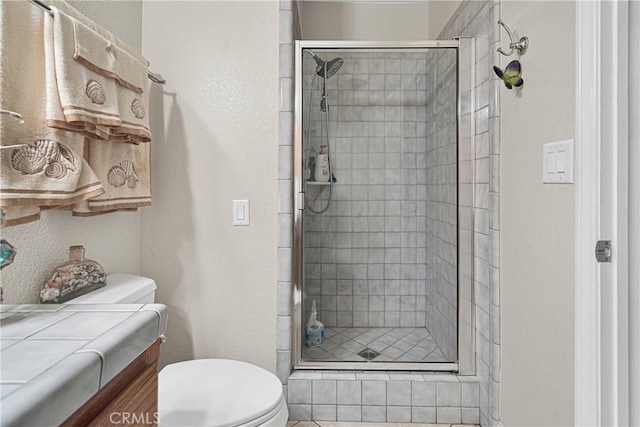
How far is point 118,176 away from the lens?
1.50m

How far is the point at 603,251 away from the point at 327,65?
1.43 m

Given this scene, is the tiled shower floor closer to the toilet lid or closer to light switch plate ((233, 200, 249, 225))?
the toilet lid

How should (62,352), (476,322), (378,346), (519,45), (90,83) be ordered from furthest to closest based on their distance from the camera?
(378,346) → (476,322) → (519,45) → (90,83) → (62,352)

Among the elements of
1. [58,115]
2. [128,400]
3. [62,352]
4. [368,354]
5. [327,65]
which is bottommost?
[368,354]

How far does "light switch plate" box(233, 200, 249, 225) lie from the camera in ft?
6.00

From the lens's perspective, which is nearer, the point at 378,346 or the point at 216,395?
the point at 216,395

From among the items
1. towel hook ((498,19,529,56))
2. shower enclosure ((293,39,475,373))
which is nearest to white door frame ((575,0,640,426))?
towel hook ((498,19,529,56))

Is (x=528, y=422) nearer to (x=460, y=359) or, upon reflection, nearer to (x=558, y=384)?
(x=558, y=384)

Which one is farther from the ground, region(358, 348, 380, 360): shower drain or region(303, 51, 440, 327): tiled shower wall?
region(303, 51, 440, 327): tiled shower wall

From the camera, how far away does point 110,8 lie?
5.42ft

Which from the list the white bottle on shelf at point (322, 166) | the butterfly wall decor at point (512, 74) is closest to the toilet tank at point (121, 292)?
the white bottle on shelf at point (322, 166)

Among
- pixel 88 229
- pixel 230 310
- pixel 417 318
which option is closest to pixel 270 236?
pixel 230 310

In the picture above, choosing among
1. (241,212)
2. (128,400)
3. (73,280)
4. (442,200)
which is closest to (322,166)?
(241,212)

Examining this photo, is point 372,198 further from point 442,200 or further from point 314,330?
point 314,330
